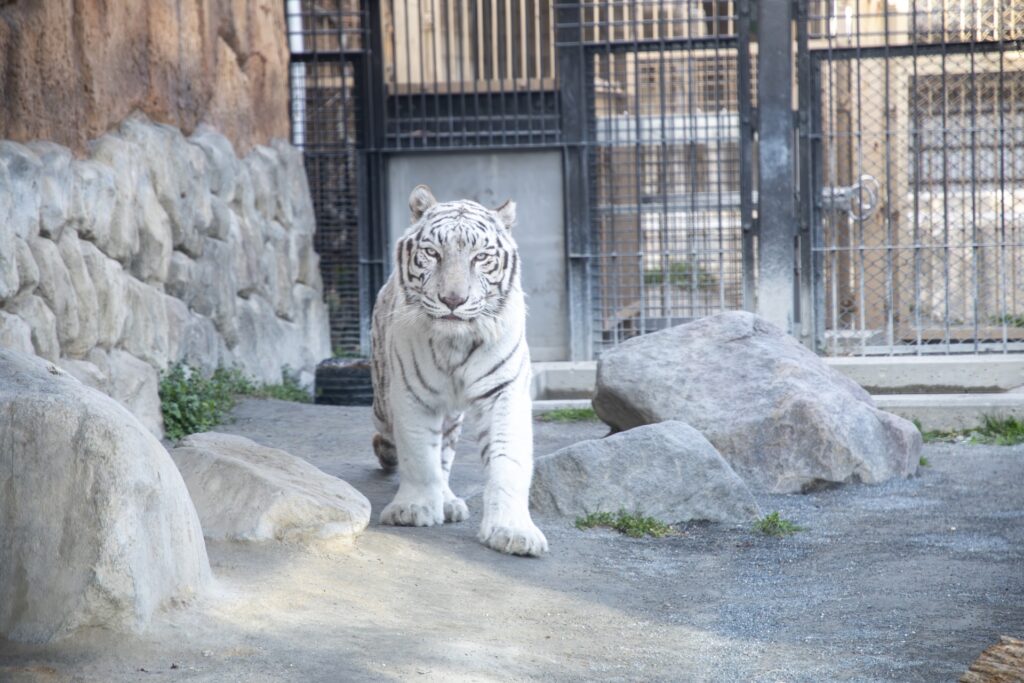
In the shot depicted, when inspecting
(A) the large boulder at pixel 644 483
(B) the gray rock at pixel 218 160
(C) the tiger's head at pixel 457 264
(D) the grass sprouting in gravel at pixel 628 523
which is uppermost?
(B) the gray rock at pixel 218 160

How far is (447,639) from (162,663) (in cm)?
79

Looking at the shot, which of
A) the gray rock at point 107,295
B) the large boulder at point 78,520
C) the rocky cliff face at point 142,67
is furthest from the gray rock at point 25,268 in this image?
the large boulder at point 78,520

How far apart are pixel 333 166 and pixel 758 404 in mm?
5113

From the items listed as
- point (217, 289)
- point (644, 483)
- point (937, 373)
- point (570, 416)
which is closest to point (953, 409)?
point (937, 373)

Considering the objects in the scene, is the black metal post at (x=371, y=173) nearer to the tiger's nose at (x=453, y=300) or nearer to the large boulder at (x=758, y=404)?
the large boulder at (x=758, y=404)

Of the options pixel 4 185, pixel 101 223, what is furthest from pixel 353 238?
pixel 4 185

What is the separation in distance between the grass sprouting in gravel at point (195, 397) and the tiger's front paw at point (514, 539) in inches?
107

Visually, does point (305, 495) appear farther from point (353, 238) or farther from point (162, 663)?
point (353, 238)

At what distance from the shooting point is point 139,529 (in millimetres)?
3090

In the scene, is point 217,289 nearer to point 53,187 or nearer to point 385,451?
point 53,187

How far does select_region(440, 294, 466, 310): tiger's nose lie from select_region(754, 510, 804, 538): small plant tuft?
1.57 meters

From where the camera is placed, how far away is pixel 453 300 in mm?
4664

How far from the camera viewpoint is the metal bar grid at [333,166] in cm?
1012

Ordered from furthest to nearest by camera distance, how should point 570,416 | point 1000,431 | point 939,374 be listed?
point 939,374, point 570,416, point 1000,431
